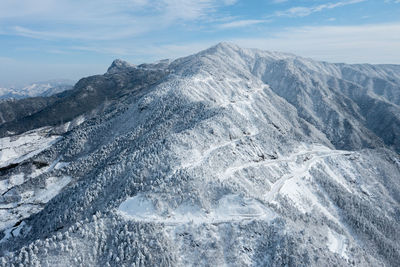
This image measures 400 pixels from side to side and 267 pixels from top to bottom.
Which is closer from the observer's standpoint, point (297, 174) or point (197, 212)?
point (197, 212)

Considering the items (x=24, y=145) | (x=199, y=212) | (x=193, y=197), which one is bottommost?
(x=24, y=145)

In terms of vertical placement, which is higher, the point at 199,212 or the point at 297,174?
the point at 199,212

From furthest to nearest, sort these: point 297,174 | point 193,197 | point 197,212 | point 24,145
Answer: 1. point 24,145
2. point 297,174
3. point 193,197
4. point 197,212

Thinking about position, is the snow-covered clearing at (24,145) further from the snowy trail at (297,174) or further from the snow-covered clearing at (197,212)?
the snowy trail at (297,174)

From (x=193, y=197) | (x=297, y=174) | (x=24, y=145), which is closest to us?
(x=193, y=197)

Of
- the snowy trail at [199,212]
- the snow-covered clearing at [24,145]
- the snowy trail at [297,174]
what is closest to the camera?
the snowy trail at [199,212]

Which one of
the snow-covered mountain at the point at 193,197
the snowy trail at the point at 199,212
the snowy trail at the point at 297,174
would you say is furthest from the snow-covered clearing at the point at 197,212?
the snowy trail at the point at 297,174

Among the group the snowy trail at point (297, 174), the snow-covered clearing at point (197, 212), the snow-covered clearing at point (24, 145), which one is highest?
the snow-covered clearing at point (197, 212)

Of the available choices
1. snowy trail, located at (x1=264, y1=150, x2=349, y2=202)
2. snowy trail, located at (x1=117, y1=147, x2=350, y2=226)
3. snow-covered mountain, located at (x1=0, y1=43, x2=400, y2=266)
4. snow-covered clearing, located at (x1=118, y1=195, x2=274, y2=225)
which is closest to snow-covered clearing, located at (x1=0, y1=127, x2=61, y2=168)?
snow-covered mountain, located at (x1=0, y1=43, x2=400, y2=266)

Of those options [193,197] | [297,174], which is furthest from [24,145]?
[297,174]

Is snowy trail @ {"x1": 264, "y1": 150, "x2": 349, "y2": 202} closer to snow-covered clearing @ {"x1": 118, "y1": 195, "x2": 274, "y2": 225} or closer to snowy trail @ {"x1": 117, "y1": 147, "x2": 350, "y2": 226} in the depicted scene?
snowy trail @ {"x1": 117, "y1": 147, "x2": 350, "y2": 226}

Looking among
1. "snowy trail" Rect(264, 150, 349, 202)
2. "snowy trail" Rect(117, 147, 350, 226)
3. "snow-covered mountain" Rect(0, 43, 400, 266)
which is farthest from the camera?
"snowy trail" Rect(264, 150, 349, 202)

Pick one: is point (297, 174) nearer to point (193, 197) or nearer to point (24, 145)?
point (193, 197)
